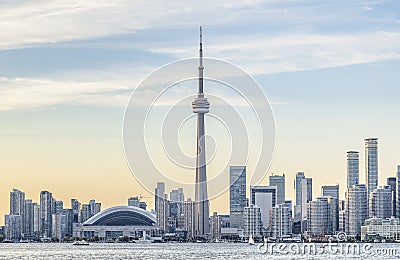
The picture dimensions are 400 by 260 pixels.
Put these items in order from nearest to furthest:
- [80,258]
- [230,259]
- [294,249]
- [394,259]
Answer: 1. [394,259]
2. [230,259]
3. [80,258]
4. [294,249]

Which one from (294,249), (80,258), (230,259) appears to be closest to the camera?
(230,259)

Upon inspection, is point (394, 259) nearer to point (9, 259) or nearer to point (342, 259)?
point (342, 259)

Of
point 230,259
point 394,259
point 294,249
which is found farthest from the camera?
point 294,249

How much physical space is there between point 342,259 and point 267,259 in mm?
8735

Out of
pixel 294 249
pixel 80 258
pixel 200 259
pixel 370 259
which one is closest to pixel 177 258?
pixel 200 259

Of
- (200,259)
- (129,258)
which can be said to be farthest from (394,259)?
(129,258)

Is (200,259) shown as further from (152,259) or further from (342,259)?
(342,259)

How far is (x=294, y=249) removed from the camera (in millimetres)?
162125

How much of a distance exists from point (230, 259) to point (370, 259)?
1605cm

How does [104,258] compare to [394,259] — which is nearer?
[394,259]

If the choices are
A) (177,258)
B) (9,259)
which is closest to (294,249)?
(177,258)

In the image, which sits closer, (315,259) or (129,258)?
(315,259)

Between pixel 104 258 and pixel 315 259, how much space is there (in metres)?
26.5

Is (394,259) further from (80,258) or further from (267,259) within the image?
(80,258)
